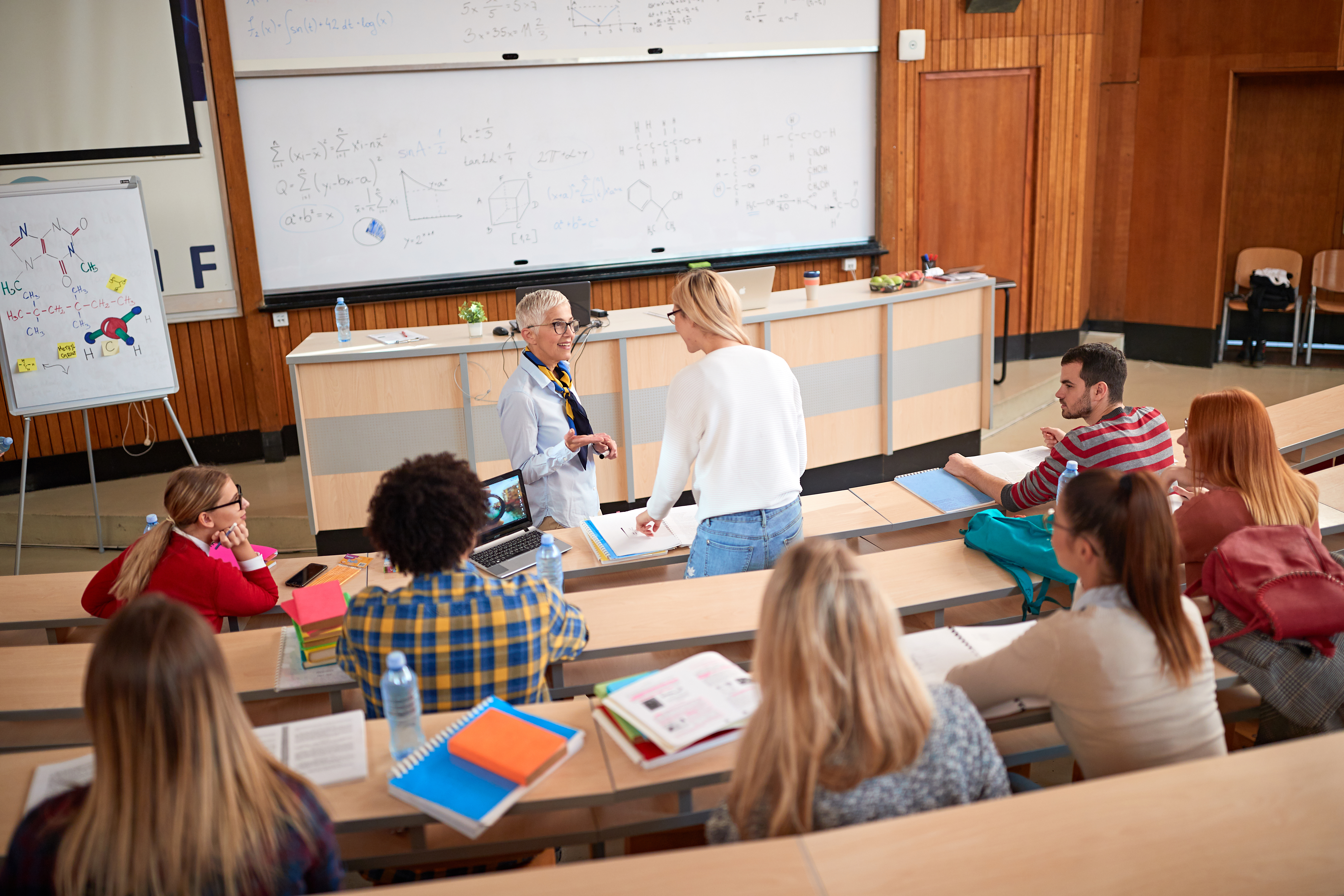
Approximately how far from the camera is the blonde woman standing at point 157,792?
59.0 inches

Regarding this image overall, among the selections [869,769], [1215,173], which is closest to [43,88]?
[869,769]

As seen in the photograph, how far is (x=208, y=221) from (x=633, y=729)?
5250 millimetres

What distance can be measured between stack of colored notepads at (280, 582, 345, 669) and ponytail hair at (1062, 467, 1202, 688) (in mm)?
1856

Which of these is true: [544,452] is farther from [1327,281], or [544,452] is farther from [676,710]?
[1327,281]

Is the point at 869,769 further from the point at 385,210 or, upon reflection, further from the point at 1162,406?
the point at 1162,406

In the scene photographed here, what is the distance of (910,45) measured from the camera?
7301 millimetres

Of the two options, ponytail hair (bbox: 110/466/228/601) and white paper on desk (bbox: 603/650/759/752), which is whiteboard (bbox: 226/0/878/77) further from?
white paper on desk (bbox: 603/650/759/752)

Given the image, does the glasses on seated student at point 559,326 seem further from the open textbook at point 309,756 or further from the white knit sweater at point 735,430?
the open textbook at point 309,756

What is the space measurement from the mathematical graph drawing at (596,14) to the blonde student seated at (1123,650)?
5361 mm

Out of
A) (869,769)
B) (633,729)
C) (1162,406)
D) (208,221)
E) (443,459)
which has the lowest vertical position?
(1162,406)

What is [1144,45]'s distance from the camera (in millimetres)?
8039

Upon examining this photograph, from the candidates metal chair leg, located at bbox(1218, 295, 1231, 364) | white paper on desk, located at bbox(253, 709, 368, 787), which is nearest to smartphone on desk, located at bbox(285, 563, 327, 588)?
white paper on desk, located at bbox(253, 709, 368, 787)

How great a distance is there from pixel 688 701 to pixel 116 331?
174 inches

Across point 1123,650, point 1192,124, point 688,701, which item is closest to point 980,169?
point 1192,124
